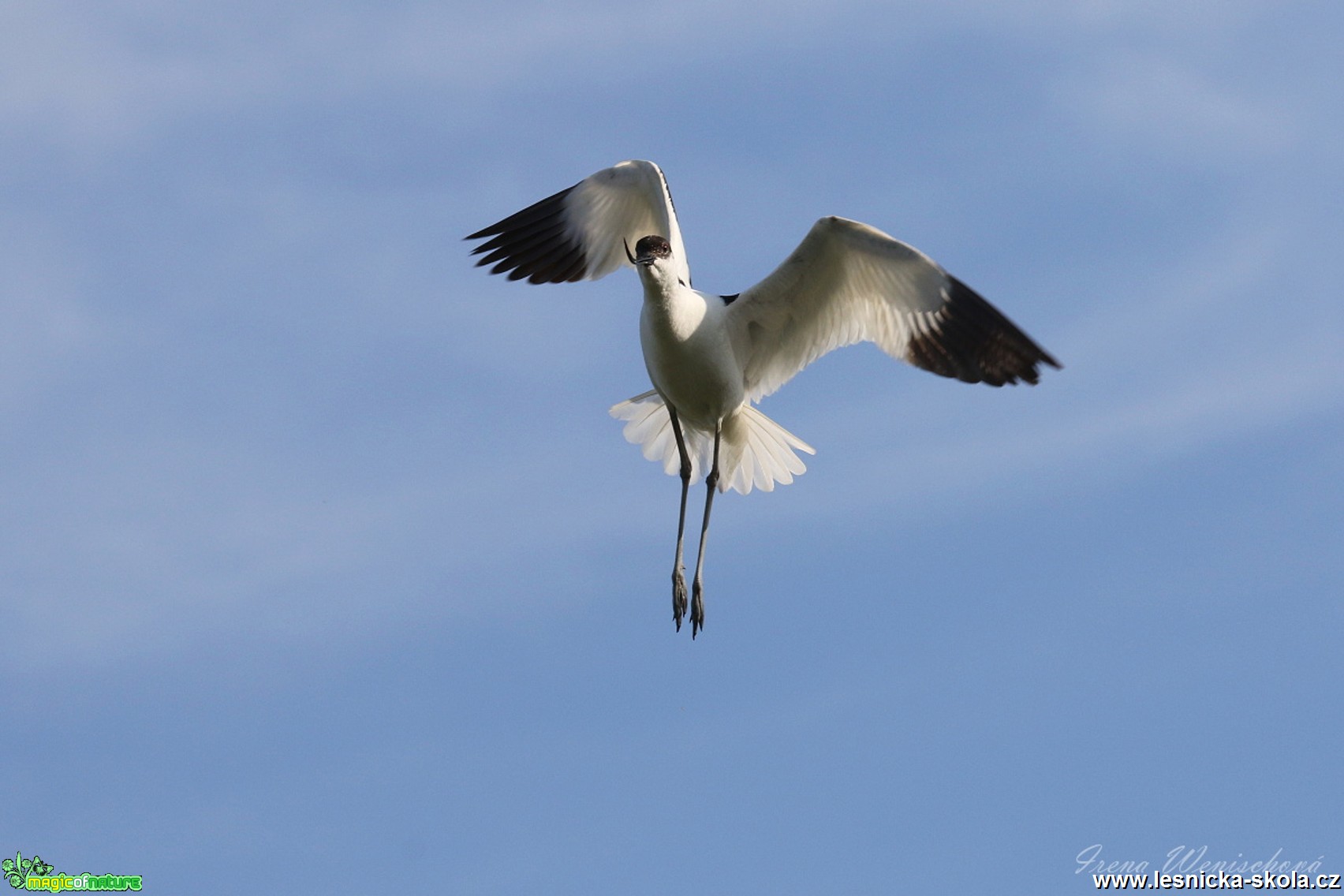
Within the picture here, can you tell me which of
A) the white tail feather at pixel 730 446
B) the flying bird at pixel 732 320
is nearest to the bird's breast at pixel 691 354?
the flying bird at pixel 732 320

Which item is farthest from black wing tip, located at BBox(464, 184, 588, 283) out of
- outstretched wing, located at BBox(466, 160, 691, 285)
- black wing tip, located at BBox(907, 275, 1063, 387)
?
black wing tip, located at BBox(907, 275, 1063, 387)

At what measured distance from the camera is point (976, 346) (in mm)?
11102

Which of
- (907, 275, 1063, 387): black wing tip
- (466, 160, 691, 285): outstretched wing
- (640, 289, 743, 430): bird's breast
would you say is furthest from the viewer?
(466, 160, 691, 285): outstretched wing

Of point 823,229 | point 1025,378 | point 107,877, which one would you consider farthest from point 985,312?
point 107,877

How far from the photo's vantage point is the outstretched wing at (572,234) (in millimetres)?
12750

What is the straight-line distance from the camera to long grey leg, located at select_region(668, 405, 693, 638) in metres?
11.6

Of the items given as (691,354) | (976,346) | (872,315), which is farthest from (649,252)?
(976,346)

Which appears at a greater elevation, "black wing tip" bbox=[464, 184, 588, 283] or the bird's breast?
"black wing tip" bbox=[464, 184, 588, 283]

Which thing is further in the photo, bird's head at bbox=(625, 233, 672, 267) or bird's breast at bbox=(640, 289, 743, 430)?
bird's breast at bbox=(640, 289, 743, 430)

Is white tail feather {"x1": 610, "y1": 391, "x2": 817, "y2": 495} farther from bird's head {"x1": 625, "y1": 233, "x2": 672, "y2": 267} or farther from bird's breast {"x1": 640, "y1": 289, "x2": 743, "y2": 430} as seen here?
bird's head {"x1": 625, "y1": 233, "x2": 672, "y2": 267}

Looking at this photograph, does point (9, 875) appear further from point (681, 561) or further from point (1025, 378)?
point (1025, 378)

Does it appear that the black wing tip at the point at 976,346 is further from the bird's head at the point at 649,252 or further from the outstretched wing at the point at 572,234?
the outstretched wing at the point at 572,234

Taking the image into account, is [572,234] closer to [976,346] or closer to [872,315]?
[872,315]

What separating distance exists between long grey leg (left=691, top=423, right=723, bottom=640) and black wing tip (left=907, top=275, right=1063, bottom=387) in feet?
6.42
